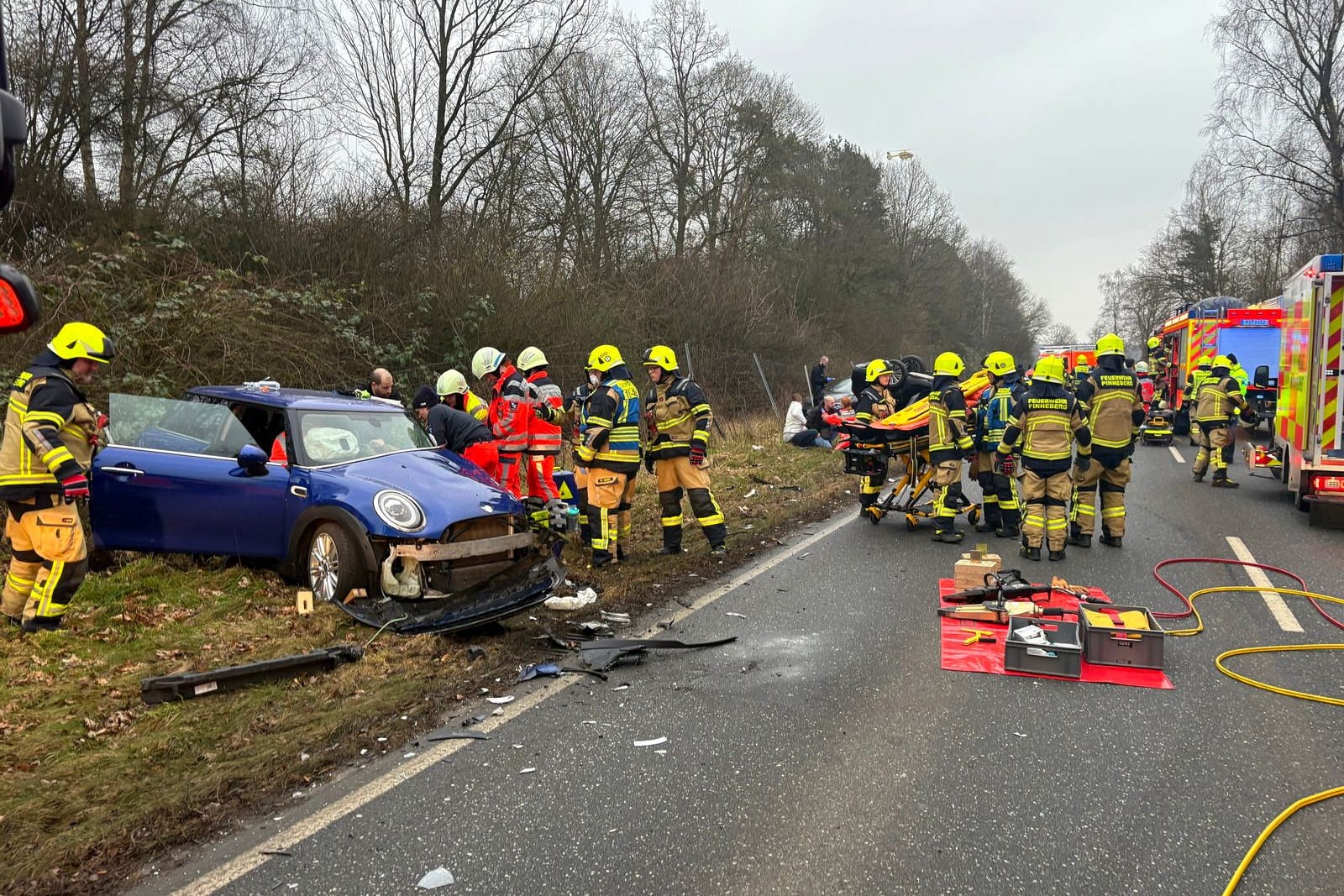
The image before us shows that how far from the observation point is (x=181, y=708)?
426cm

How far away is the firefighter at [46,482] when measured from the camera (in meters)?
5.36

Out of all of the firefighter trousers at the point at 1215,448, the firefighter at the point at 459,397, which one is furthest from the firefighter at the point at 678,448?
the firefighter trousers at the point at 1215,448

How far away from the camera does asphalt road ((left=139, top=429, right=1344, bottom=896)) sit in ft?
9.68

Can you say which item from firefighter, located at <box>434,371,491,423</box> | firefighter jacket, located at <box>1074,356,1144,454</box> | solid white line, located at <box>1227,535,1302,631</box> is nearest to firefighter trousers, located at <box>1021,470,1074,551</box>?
firefighter jacket, located at <box>1074,356,1144,454</box>

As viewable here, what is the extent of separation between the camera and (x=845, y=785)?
3.57 m

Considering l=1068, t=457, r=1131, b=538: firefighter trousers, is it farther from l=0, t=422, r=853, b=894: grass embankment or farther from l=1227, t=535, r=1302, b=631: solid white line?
l=0, t=422, r=853, b=894: grass embankment

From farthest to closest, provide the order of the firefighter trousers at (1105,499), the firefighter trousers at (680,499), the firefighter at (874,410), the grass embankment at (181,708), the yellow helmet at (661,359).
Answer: the firefighter at (874,410) → the firefighter trousers at (1105,499) → the firefighter trousers at (680,499) → the yellow helmet at (661,359) → the grass embankment at (181,708)

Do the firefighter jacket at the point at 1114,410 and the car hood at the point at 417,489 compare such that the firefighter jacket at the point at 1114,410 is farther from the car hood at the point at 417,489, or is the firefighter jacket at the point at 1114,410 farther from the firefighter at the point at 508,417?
the car hood at the point at 417,489

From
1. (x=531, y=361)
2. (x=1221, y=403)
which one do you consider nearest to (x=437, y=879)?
(x=531, y=361)

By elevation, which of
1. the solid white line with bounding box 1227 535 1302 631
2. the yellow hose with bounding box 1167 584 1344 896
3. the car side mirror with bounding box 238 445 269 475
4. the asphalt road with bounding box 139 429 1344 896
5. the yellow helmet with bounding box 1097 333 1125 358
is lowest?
the solid white line with bounding box 1227 535 1302 631

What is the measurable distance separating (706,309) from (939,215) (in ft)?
103

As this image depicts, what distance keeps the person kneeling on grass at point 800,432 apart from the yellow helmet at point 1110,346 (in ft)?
26.6

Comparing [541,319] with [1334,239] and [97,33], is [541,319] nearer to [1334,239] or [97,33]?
[97,33]

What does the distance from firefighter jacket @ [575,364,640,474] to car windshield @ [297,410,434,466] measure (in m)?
1.35
